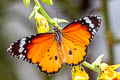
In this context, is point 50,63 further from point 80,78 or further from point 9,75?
point 9,75

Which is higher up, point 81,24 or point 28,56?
point 81,24

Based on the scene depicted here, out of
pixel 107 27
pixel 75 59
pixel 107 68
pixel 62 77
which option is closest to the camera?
pixel 75 59

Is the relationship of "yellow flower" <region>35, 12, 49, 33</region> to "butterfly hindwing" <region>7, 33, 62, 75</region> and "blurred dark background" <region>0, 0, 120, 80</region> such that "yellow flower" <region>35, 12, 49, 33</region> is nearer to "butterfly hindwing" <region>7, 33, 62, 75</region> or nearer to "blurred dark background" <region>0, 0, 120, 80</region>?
"butterfly hindwing" <region>7, 33, 62, 75</region>

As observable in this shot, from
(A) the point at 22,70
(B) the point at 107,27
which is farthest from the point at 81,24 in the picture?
(A) the point at 22,70

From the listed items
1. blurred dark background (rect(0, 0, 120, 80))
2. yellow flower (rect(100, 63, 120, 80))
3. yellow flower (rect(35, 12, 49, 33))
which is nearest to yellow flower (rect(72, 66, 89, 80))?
yellow flower (rect(100, 63, 120, 80))

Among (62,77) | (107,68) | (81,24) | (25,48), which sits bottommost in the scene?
(62,77)

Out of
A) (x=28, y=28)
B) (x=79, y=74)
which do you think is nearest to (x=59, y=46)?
(x=79, y=74)

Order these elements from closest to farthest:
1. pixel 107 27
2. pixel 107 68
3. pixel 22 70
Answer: pixel 107 68 < pixel 107 27 < pixel 22 70
